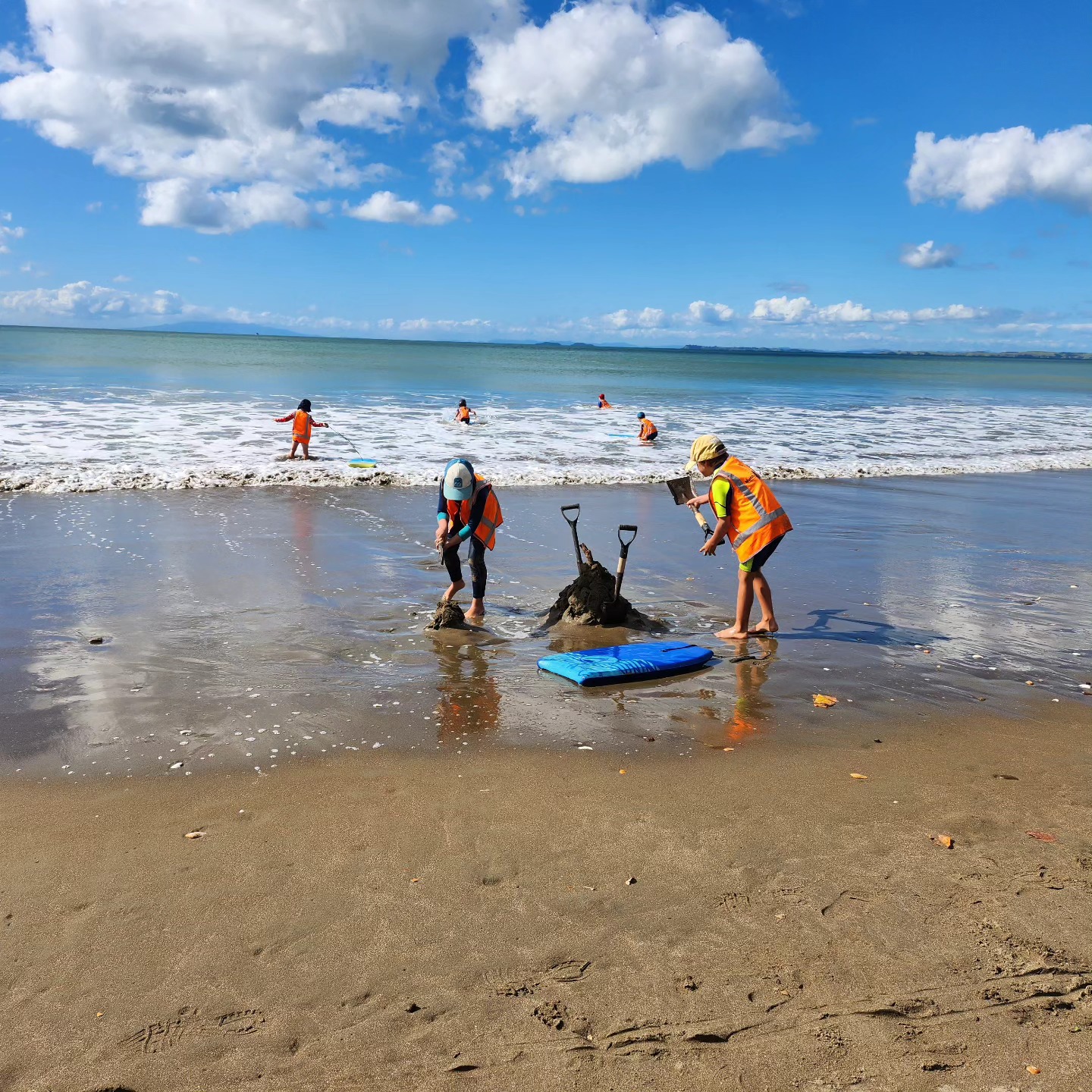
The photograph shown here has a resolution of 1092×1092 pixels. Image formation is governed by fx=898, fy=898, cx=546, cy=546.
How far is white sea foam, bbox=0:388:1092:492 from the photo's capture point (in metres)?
16.0

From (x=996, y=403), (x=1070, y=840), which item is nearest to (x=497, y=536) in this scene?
(x=1070, y=840)

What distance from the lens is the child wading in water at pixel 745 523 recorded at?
711 cm

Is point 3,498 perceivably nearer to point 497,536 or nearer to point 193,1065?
point 497,536

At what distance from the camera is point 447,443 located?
70.8 ft

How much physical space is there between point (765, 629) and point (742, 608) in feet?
0.94

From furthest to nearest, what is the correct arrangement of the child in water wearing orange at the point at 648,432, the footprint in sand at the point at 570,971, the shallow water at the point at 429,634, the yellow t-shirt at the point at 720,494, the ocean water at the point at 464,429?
the child in water wearing orange at the point at 648,432 < the ocean water at the point at 464,429 < the yellow t-shirt at the point at 720,494 < the shallow water at the point at 429,634 < the footprint in sand at the point at 570,971

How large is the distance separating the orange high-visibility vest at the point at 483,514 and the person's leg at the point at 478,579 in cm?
7

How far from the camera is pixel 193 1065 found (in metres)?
2.65

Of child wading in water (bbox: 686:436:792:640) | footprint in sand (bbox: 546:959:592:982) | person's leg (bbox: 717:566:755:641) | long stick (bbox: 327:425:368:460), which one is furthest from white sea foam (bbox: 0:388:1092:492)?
footprint in sand (bbox: 546:959:592:982)

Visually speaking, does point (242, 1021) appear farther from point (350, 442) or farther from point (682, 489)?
point (350, 442)

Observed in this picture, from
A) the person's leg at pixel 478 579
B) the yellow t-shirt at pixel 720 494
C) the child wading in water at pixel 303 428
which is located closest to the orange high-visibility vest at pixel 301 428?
the child wading in water at pixel 303 428

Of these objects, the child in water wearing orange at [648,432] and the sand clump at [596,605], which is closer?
the sand clump at [596,605]

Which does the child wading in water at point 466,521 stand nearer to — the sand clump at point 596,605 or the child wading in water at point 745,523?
the sand clump at point 596,605

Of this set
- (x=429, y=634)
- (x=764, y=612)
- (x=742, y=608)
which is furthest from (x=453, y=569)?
(x=764, y=612)
